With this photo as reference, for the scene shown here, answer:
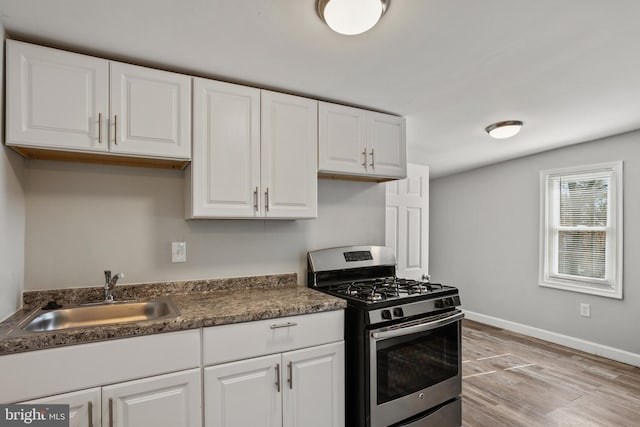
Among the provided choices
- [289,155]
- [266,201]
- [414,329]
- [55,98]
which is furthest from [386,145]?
[55,98]

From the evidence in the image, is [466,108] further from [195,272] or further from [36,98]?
[36,98]

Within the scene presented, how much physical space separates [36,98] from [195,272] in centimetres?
121

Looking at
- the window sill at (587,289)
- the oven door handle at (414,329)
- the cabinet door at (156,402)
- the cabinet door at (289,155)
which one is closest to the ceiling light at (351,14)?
the cabinet door at (289,155)

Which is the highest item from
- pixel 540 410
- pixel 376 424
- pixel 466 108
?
pixel 466 108

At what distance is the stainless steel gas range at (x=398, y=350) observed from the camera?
1.93 meters

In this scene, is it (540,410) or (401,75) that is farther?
(540,410)

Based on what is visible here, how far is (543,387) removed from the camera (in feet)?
9.41

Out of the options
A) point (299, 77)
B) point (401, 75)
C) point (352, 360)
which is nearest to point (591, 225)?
point (401, 75)

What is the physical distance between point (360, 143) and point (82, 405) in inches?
81.8

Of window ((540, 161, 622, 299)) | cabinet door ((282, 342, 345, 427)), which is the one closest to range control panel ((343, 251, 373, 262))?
cabinet door ((282, 342, 345, 427))

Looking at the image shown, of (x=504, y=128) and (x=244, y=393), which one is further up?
(x=504, y=128)

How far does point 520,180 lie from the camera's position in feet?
13.9

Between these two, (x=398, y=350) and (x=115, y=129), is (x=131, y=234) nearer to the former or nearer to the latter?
(x=115, y=129)

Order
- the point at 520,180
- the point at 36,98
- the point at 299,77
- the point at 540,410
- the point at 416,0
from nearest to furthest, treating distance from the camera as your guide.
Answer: the point at 416,0, the point at 36,98, the point at 299,77, the point at 540,410, the point at 520,180
